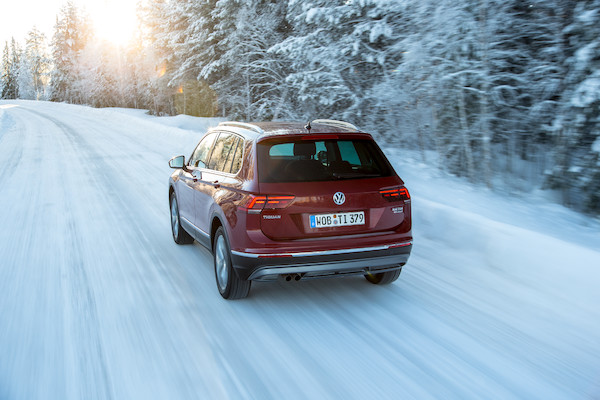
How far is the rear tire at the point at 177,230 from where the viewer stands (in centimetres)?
673

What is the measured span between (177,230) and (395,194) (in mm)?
3343

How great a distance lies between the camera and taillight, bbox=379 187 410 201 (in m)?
4.53

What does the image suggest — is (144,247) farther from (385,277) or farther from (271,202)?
(385,277)

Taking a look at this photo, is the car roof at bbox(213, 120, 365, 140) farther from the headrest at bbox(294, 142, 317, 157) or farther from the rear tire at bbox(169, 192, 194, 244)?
the rear tire at bbox(169, 192, 194, 244)

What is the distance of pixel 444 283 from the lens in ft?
17.1

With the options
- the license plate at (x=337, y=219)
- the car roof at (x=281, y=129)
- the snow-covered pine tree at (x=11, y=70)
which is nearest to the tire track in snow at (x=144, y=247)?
the license plate at (x=337, y=219)

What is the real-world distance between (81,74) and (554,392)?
8627 cm

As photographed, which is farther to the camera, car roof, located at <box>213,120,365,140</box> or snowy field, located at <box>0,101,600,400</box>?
car roof, located at <box>213,120,365,140</box>

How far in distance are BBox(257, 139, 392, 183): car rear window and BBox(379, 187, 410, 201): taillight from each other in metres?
0.18

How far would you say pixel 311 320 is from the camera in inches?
169

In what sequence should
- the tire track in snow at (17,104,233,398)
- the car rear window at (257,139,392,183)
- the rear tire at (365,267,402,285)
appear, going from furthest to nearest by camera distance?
the rear tire at (365,267,402,285) → the car rear window at (257,139,392,183) → the tire track in snow at (17,104,233,398)

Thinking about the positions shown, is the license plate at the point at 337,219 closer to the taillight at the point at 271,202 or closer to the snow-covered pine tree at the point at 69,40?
the taillight at the point at 271,202

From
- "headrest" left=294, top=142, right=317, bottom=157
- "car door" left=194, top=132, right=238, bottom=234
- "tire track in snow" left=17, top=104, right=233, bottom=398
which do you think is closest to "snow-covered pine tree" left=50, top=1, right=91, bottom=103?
"tire track in snow" left=17, top=104, right=233, bottom=398

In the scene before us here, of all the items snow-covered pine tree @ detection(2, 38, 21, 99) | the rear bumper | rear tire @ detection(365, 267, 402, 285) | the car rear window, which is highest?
snow-covered pine tree @ detection(2, 38, 21, 99)
